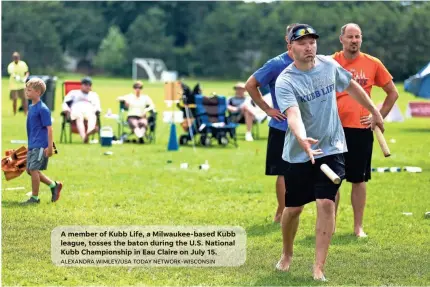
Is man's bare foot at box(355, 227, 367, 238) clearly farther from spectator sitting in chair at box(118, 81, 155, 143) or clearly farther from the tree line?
the tree line

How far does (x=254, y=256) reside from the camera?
8.34 meters

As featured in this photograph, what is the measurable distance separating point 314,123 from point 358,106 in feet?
6.60

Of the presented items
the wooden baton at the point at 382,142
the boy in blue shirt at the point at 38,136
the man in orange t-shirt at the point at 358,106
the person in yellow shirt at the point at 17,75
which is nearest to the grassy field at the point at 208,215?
the boy in blue shirt at the point at 38,136

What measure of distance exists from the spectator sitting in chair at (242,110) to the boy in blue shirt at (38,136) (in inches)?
450

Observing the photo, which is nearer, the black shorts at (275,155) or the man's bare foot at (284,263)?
the man's bare foot at (284,263)

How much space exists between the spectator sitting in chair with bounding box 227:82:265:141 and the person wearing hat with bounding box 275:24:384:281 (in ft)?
48.8

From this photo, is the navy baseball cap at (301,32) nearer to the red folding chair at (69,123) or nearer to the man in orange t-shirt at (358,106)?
the man in orange t-shirt at (358,106)

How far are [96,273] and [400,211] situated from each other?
463cm

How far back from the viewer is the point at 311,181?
7566mm

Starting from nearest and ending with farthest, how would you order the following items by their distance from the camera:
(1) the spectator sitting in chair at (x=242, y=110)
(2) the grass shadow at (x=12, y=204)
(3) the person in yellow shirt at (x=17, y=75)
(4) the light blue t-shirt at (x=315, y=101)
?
(4) the light blue t-shirt at (x=315, y=101) < (2) the grass shadow at (x=12, y=204) < (1) the spectator sitting in chair at (x=242, y=110) < (3) the person in yellow shirt at (x=17, y=75)

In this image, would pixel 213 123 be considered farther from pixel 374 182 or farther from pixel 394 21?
pixel 394 21

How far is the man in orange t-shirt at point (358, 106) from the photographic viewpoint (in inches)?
363

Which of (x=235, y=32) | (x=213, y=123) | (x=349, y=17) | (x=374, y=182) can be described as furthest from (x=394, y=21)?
(x=374, y=182)

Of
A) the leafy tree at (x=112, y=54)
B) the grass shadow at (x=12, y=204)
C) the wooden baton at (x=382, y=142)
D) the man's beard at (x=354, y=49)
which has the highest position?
the man's beard at (x=354, y=49)
